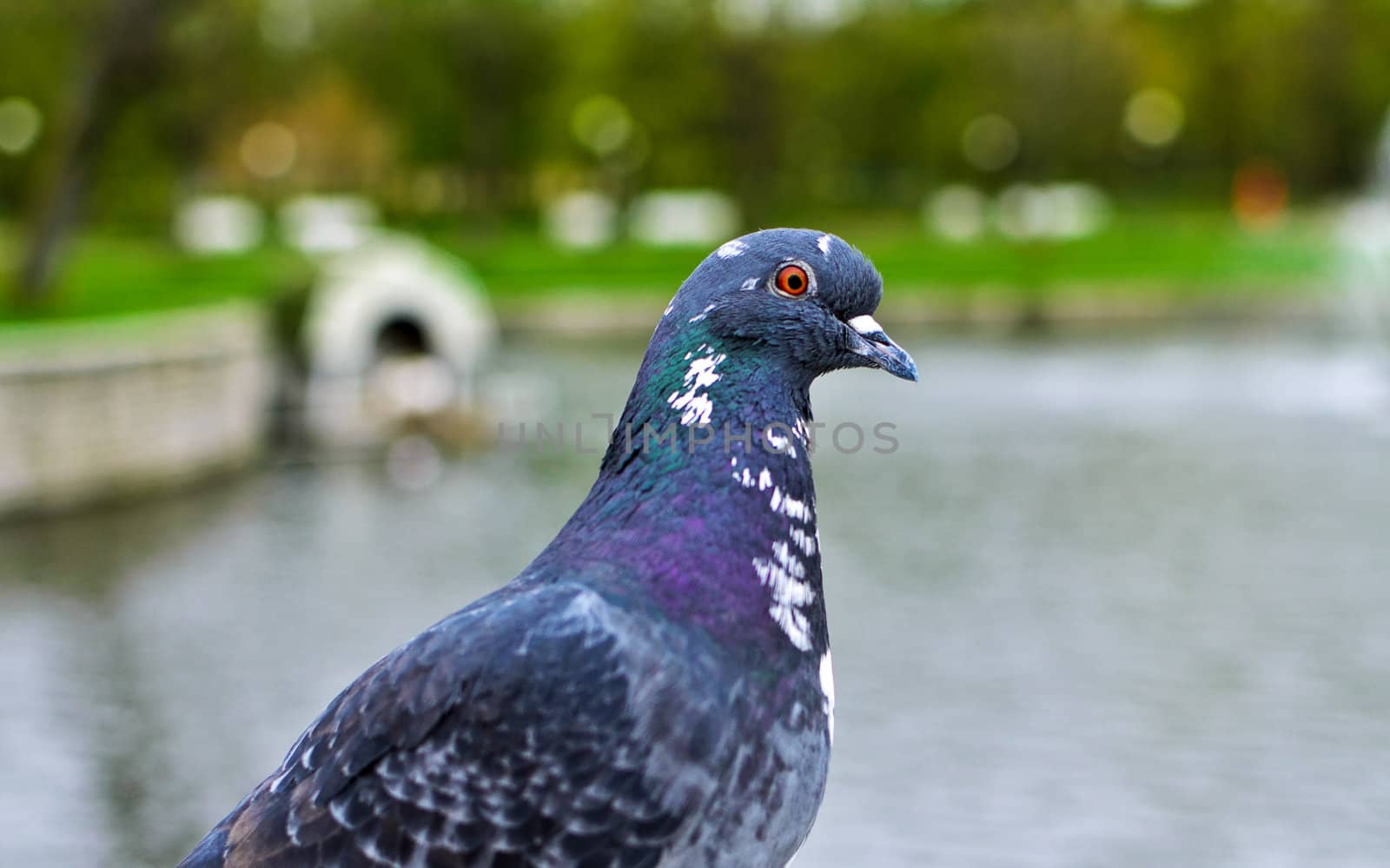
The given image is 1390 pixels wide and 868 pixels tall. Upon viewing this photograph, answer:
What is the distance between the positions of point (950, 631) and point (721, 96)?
3633cm

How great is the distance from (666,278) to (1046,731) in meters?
26.9

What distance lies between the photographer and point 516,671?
8.98 feet

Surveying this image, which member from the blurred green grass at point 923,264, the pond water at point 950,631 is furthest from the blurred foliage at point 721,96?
the pond water at point 950,631

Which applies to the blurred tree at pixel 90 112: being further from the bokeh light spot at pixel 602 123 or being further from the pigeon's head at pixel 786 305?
the bokeh light spot at pixel 602 123

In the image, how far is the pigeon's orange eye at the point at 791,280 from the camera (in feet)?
9.62

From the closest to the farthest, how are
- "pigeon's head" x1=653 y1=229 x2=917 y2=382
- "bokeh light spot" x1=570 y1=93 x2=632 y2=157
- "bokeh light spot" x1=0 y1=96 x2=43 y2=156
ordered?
"pigeon's head" x1=653 y1=229 x2=917 y2=382 < "bokeh light spot" x1=0 y1=96 x2=43 y2=156 < "bokeh light spot" x1=570 y1=93 x2=632 y2=157

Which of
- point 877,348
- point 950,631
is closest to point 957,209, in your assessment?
point 950,631

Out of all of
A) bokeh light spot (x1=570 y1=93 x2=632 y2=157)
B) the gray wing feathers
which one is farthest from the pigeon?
bokeh light spot (x1=570 y1=93 x2=632 y2=157)

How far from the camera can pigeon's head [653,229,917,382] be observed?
2.89 metres

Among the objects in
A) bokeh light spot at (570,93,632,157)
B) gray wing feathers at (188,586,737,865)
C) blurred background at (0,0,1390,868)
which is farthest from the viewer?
bokeh light spot at (570,93,632,157)

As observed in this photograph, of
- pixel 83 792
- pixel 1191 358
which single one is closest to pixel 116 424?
pixel 83 792

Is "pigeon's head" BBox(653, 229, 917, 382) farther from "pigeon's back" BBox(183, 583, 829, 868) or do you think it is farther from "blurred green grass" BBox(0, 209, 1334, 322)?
"blurred green grass" BBox(0, 209, 1334, 322)

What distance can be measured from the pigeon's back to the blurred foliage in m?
34.4

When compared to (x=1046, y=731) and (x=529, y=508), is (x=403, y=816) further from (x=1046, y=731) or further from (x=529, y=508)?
(x=529, y=508)
